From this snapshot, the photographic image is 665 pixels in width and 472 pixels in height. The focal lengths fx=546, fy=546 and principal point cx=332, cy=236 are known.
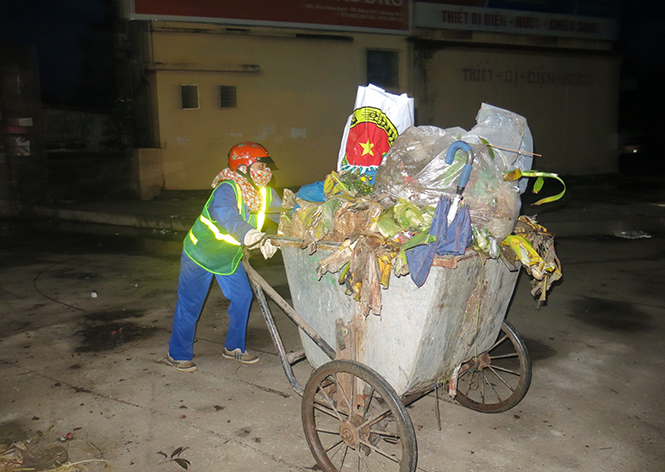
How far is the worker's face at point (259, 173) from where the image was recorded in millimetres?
3562

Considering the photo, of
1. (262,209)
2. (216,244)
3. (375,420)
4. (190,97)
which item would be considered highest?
(190,97)

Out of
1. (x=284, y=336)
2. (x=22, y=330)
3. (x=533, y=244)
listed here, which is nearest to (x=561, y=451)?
(x=533, y=244)

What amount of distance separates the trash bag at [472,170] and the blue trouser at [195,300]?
1516 millimetres

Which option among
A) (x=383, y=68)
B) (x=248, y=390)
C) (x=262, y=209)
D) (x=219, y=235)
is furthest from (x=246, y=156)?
(x=383, y=68)

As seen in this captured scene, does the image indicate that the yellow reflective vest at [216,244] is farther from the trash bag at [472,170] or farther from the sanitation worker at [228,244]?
the trash bag at [472,170]

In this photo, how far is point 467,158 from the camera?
87.4 inches

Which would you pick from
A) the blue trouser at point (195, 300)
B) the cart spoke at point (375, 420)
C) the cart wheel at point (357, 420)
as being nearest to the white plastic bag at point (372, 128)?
the blue trouser at point (195, 300)

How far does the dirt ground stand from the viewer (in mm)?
2867

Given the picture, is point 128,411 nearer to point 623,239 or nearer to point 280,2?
point 623,239

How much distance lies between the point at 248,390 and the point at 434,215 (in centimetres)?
201

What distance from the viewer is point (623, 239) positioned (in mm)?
8500

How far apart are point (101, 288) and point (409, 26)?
456 inches

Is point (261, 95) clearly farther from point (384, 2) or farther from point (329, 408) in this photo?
point (329, 408)

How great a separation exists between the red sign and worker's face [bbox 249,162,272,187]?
10.5m
